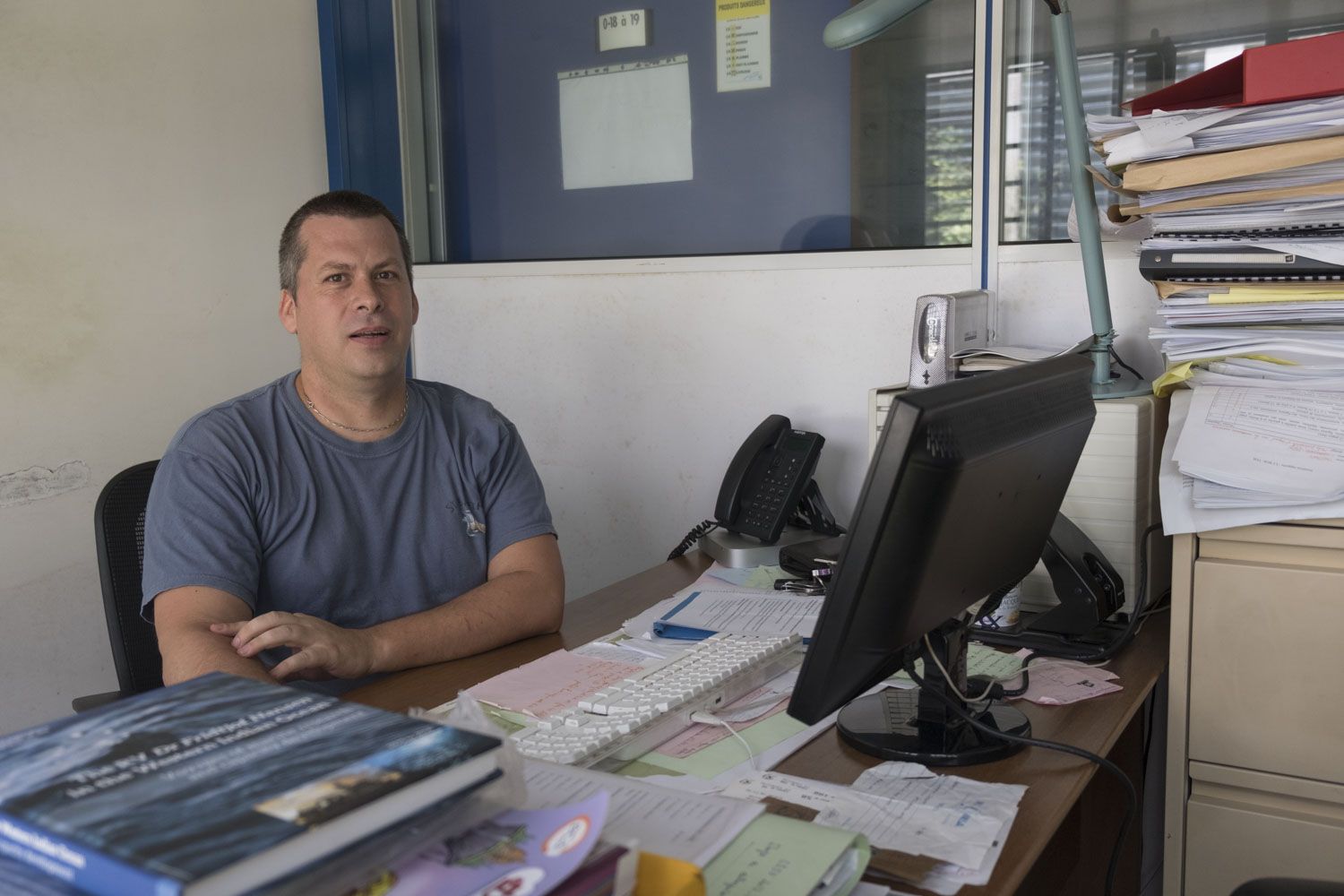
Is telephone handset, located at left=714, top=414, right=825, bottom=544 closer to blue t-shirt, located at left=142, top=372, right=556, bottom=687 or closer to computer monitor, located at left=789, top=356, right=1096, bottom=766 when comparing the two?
blue t-shirt, located at left=142, top=372, right=556, bottom=687

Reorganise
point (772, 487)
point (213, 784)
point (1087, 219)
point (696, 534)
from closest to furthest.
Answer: point (213, 784) < point (1087, 219) < point (772, 487) < point (696, 534)

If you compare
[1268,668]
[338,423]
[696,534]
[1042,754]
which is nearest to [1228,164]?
[1268,668]

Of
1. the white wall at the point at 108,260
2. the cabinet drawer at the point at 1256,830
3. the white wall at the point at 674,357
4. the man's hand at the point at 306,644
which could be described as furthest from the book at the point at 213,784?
the white wall at the point at 108,260

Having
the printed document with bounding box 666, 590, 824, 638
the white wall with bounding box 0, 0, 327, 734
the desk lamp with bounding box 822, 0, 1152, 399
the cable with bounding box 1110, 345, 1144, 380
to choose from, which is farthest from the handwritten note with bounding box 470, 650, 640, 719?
the white wall with bounding box 0, 0, 327, 734

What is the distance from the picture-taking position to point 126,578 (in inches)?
66.9

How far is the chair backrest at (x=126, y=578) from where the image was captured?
167cm

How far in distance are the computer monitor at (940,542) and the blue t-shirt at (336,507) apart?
31.0 inches

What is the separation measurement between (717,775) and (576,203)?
5.68ft

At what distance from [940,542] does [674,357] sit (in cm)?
151

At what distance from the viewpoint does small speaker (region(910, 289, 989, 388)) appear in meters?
1.85

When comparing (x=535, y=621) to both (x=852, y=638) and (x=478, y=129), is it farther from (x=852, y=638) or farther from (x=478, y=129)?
(x=478, y=129)

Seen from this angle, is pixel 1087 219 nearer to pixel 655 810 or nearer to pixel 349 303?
pixel 349 303

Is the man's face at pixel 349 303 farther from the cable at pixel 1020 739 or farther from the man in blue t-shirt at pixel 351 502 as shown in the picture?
the cable at pixel 1020 739

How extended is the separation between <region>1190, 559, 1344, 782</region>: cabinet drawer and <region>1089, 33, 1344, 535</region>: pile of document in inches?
3.4
